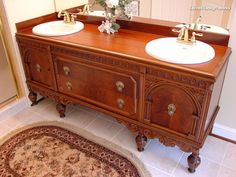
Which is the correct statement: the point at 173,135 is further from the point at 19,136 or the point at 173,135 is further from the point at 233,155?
the point at 19,136

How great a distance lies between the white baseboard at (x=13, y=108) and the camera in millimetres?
2120

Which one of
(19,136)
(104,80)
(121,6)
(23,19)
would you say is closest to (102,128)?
(104,80)

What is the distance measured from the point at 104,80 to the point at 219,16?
0.86 m

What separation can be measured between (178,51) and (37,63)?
1.15 meters

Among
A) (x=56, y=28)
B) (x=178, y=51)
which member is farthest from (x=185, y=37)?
(x=56, y=28)

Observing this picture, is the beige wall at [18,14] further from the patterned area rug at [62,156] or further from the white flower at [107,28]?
the white flower at [107,28]

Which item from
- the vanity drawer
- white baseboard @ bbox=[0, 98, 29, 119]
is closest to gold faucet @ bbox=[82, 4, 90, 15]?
the vanity drawer

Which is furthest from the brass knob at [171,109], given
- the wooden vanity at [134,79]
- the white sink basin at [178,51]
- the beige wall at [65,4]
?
the beige wall at [65,4]

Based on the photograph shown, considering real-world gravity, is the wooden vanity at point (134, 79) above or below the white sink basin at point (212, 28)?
below

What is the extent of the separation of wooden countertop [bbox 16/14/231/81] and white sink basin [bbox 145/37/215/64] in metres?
0.03

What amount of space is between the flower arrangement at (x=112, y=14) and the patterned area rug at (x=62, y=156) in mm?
857

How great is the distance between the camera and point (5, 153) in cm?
176

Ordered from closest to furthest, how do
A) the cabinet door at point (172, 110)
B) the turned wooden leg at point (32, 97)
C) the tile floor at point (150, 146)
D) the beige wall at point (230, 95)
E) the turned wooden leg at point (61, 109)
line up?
the cabinet door at point (172, 110)
the beige wall at point (230, 95)
the tile floor at point (150, 146)
the turned wooden leg at point (61, 109)
the turned wooden leg at point (32, 97)

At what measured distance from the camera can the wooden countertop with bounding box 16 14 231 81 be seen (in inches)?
50.7
